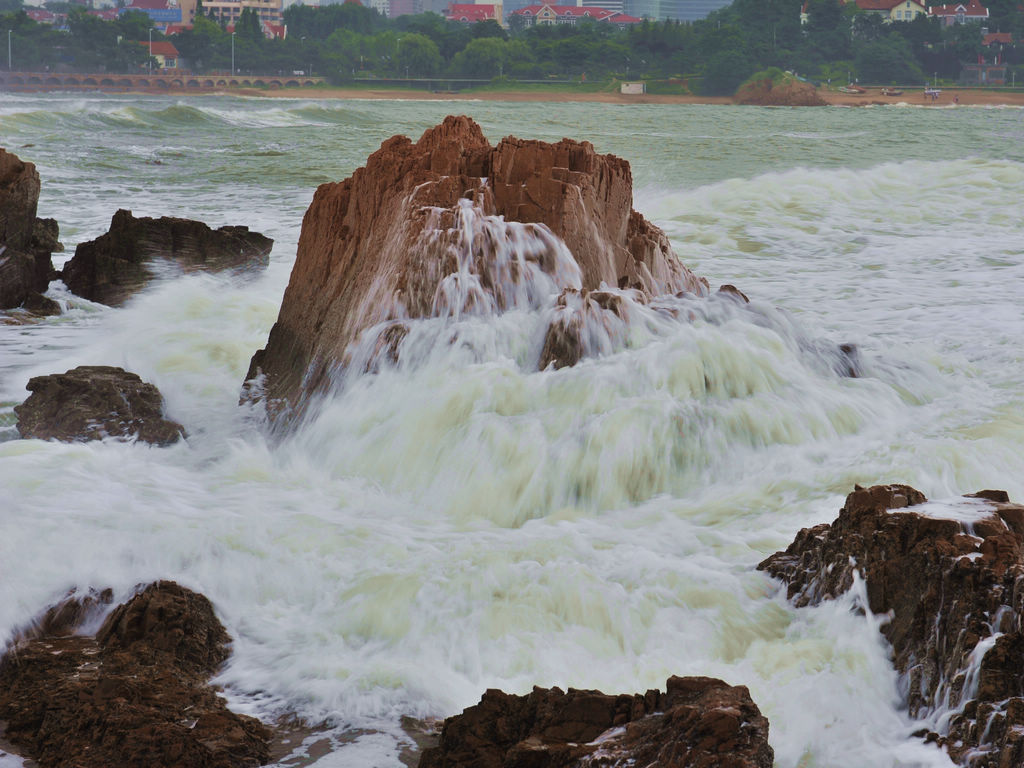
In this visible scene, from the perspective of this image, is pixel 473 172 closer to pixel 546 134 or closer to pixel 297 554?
pixel 297 554

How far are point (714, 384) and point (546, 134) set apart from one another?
33282 mm

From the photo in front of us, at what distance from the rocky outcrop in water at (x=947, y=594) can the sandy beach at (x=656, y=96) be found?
72.6m

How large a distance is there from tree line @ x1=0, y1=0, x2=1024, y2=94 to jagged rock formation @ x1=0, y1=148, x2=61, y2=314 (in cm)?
7651

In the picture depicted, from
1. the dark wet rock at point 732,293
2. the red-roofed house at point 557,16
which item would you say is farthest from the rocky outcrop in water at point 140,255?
the red-roofed house at point 557,16

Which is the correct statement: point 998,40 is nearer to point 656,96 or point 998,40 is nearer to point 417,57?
point 656,96

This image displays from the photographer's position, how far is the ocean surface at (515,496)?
3.17m

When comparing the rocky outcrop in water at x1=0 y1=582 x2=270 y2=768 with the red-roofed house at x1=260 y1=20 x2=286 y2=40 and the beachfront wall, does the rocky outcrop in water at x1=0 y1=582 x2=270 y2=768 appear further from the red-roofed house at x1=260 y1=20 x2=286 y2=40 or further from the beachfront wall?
the red-roofed house at x1=260 y1=20 x2=286 y2=40

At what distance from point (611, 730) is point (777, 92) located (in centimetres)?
7583

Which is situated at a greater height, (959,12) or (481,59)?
(959,12)

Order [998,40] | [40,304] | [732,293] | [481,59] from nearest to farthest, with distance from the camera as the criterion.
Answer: [732,293] < [40,304] < [481,59] < [998,40]

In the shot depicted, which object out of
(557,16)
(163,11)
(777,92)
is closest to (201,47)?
→ (163,11)

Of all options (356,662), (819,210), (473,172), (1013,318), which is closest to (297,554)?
(356,662)

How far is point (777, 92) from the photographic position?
243 ft

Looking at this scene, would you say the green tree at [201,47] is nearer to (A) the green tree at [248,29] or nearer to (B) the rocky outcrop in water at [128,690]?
(A) the green tree at [248,29]
